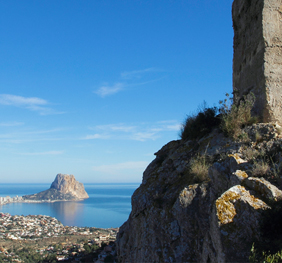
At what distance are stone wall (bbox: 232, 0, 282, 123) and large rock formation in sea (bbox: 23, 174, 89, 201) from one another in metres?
165

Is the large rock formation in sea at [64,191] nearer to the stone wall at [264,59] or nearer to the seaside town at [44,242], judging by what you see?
the seaside town at [44,242]

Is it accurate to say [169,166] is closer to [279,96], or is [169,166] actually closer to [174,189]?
[174,189]

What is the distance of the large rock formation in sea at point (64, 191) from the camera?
162m

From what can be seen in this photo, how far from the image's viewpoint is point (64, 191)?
172 meters

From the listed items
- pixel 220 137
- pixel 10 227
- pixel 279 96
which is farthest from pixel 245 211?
pixel 10 227

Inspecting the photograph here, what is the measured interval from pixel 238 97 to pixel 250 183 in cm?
395

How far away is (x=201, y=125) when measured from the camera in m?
7.92

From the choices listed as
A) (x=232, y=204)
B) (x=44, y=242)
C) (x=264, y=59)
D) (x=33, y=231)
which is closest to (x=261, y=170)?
(x=232, y=204)

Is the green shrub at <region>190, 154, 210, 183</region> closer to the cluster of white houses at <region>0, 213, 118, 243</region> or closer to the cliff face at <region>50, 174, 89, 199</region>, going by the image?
the cluster of white houses at <region>0, 213, 118, 243</region>

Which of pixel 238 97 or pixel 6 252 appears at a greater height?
pixel 238 97

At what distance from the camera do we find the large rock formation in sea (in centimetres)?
16200

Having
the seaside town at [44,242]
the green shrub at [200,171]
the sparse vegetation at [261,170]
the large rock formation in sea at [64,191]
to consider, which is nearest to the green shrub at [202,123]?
the green shrub at [200,171]

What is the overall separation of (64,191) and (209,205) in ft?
589

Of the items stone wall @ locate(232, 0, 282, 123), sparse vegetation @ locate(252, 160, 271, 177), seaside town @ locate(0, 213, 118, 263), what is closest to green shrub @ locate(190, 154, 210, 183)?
sparse vegetation @ locate(252, 160, 271, 177)
